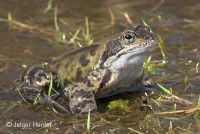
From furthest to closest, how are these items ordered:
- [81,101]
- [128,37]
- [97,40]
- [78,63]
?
[97,40] → [78,63] → [128,37] → [81,101]

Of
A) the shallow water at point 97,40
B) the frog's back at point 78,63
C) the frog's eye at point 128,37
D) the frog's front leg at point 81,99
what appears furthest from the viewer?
the frog's back at point 78,63

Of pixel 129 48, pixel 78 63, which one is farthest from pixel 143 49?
pixel 78 63

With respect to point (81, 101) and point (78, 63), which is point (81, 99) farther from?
point (78, 63)

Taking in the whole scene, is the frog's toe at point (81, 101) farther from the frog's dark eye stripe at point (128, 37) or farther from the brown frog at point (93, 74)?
the frog's dark eye stripe at point (128, 37)

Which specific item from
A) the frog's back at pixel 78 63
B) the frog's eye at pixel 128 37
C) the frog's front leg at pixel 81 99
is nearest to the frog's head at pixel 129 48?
the frog's eye at pixel 128 37

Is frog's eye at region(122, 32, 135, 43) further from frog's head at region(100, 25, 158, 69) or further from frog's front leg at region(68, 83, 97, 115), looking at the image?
frog's front leg at region(68, 83, 97, 115)

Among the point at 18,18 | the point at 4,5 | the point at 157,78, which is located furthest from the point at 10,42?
the point at 157,78

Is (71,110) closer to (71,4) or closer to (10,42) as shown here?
(10,42)

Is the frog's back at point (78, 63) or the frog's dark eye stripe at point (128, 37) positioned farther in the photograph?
the frog's back at point (78, 63)

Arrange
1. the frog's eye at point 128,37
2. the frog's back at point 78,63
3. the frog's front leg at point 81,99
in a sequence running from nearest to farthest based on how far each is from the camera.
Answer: the frog's front leg at point 81,99 < the frog's eye at point 128,37 < the frog's back at point 78,63

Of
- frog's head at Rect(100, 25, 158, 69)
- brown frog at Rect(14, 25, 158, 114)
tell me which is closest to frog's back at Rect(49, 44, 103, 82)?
brown frog at Rect(14, 25, 158, 114)
